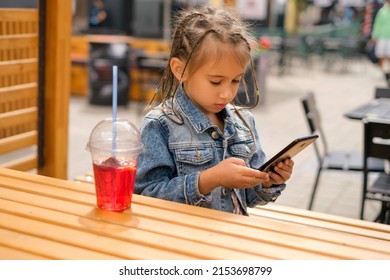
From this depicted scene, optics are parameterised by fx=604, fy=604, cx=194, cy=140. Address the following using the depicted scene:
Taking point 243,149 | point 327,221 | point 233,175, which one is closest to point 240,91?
point 327,221

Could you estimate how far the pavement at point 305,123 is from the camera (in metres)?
4.82

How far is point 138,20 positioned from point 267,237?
28.4ft

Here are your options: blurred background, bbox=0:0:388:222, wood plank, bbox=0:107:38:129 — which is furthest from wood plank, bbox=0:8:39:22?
blurred background, bbox=0:0:388:222

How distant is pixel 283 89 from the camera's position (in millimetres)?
11719

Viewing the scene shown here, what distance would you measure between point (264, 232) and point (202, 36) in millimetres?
723

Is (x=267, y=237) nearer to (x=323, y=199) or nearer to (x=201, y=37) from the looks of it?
(x=201, y=37)

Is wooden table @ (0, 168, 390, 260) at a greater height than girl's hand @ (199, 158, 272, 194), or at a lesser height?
lesser

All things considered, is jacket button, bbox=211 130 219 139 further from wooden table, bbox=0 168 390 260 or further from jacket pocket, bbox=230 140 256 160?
wooden table, bbox=0 168 390 260

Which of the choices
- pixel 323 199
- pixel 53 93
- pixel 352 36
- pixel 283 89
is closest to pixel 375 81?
pixel 283 89

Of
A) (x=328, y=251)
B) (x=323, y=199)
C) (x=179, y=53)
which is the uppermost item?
(x=179, y=53)

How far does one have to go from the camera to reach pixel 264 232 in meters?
1.47

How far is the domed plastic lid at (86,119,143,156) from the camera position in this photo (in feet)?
5.10

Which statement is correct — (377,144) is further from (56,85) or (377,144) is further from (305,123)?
(305,123)

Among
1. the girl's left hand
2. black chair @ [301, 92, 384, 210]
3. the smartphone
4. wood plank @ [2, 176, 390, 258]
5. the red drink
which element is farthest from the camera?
black chair @ [301, 92, 384, 210]
